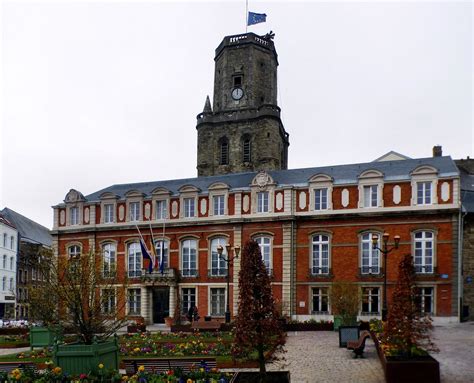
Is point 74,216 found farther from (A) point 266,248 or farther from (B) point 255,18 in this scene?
(B) point 255,18

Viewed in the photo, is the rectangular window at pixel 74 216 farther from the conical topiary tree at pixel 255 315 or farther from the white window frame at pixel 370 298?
the conical topiary tree at pixel 255 315

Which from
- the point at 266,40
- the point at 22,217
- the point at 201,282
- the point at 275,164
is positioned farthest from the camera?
the point at 22,217

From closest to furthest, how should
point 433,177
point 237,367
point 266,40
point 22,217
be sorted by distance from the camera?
1. point 237,367
2. point 433,177
3. point 266,40
4. point 22,217

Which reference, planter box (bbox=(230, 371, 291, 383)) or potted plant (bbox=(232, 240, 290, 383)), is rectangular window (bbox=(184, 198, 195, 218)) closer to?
potted plant (bbox=(232, 240, 290, 383))

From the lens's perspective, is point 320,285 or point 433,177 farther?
point 320,285

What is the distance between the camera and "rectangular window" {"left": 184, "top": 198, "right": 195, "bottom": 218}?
1671 inches

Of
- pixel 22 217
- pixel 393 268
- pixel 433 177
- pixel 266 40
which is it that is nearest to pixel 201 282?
pixel 393 268

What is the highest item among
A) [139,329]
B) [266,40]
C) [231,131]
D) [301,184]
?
[266,40]

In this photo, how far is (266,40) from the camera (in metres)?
60.4

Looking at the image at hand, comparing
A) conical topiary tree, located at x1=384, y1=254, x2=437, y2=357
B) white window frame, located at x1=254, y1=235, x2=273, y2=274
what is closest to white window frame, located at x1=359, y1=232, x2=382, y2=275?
white window frame, located at x1=254, y1=235, x2=273, y2=274

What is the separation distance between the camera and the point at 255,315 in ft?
43.6

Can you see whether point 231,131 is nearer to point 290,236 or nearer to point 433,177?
point 290,236

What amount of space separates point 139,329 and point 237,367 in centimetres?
1553

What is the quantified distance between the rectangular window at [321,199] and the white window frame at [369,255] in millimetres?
3388
